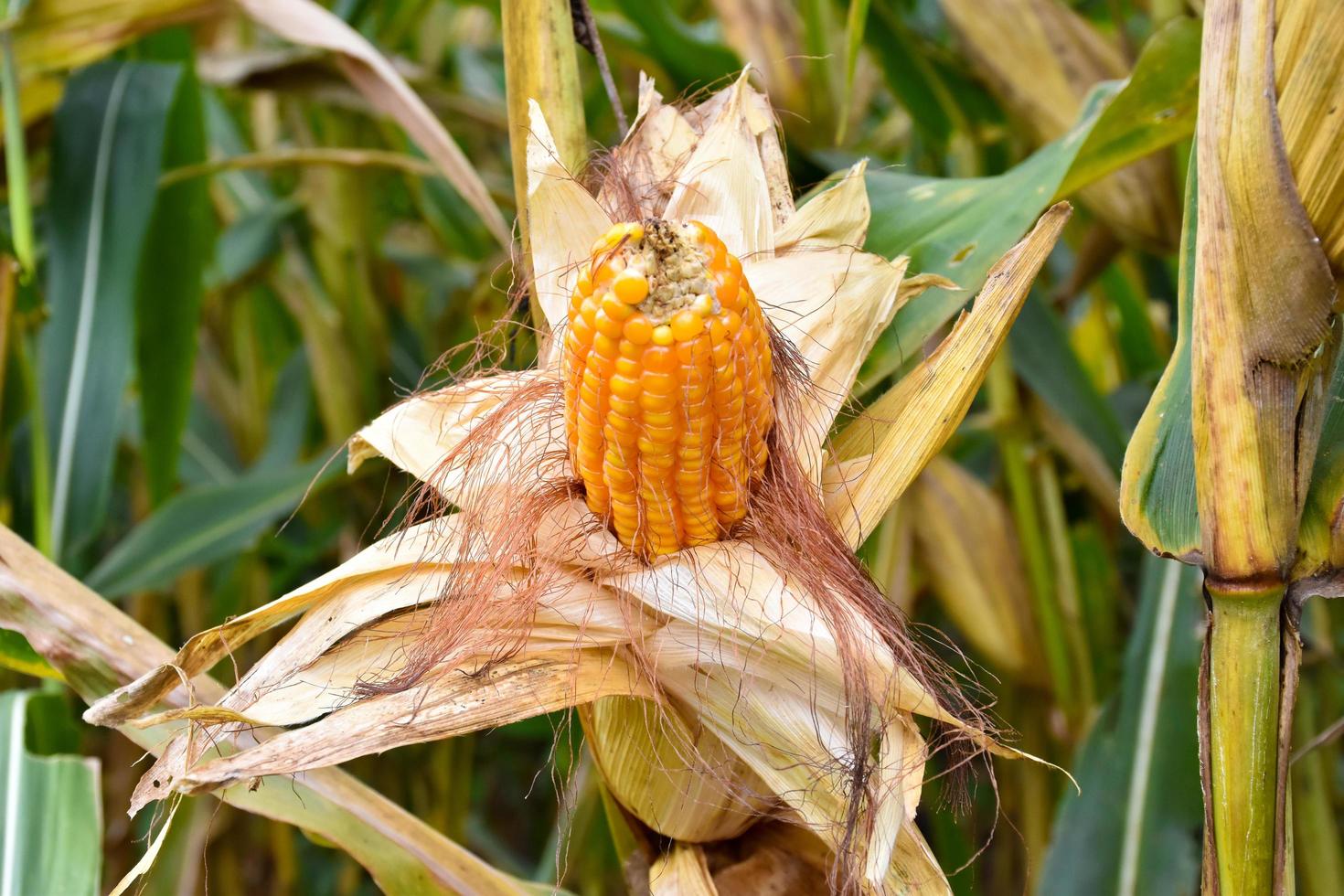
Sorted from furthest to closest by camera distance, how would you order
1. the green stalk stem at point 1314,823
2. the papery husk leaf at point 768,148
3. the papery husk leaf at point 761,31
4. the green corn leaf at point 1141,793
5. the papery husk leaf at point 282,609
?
the papery husk leaf at point 761,31
the green stalk stem at point 1314,823
the green corn leaf at point 1141,793
the papery husk leaf at point 768,148
the papery husk leaf at point 282,609

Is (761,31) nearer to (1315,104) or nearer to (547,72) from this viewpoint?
(547,72)

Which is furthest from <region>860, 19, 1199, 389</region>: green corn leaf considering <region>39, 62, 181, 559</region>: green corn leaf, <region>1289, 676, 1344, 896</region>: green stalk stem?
<region>39, 62, 181, 559</region>: green corn leaf

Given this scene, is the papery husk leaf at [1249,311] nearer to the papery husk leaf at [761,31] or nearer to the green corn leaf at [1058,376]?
the green corn leaf at [1058,376]

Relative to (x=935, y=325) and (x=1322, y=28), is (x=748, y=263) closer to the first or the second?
(x=935, y=325)

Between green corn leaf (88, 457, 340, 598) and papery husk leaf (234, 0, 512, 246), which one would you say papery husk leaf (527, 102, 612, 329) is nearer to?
papery husk leaf (234, 0, 512, 246)

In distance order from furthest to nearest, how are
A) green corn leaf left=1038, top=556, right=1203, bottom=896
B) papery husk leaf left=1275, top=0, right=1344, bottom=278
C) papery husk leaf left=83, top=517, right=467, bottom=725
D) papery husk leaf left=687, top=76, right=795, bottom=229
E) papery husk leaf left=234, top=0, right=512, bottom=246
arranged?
green corn leaf left=1038, top=556, right=1203, bottom=896 → papery husk leaf left=234, top=0, right=512, bottom=246 → papery husk leaf left=687, top=76, right=795, bottom=229 → papery husk leaf left=83, top=517, right=467, bottom=725 → papery husk leaf left=1275, top=0, right=1344, bottom=278

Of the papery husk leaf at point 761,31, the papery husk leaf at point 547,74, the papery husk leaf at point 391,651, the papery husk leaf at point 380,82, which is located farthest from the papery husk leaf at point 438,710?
the papery husk leaf at point 761,31

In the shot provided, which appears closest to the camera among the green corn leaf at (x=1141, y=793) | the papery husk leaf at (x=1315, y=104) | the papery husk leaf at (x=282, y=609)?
the papery husk leaf at (x=1315, y=104)
